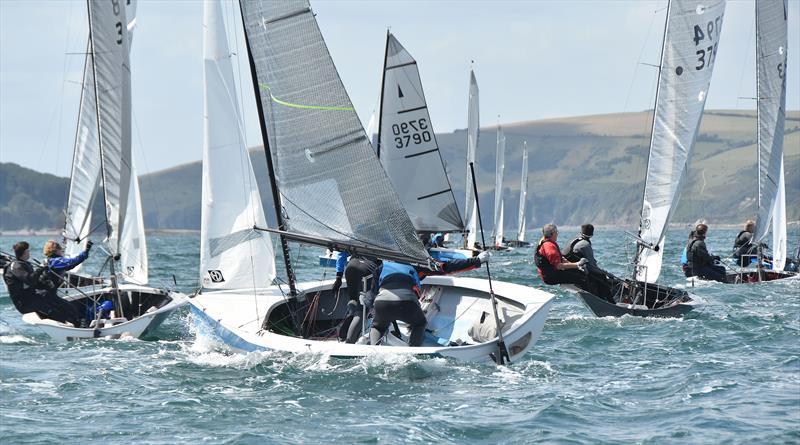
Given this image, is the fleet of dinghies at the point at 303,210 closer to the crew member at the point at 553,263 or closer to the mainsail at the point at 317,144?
the mainsail at the point at 317,144

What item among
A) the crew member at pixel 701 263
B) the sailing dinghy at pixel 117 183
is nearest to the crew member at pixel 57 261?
the sailing dinghy at pixel 117 183

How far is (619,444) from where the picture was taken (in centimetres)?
816

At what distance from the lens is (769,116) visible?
2319 cm

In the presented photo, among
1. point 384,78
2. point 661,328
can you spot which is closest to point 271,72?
point 661,328

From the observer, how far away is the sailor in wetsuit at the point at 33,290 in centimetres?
1381

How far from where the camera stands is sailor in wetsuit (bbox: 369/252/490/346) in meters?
10.4

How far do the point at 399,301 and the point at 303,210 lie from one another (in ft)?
6.08

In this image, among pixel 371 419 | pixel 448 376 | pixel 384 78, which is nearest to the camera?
pixel 371 419

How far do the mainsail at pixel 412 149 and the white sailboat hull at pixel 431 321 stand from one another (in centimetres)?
962

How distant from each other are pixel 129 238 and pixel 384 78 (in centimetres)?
778

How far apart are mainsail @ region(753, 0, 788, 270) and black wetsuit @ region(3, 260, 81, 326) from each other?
1486cm

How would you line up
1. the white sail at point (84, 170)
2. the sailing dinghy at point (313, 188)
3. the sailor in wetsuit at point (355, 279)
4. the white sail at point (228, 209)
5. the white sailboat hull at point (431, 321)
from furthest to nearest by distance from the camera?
the white sail at point (84, 170), the white sail at point (228, 209), the sailor in wetsuit at point (355, 279), the sailing dinghy at point (313, 188), the white sailboat hull at point (431, 321)

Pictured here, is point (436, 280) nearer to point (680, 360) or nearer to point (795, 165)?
point (680, 360)

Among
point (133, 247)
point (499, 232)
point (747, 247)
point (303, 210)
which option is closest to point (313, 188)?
point (303, 210)
